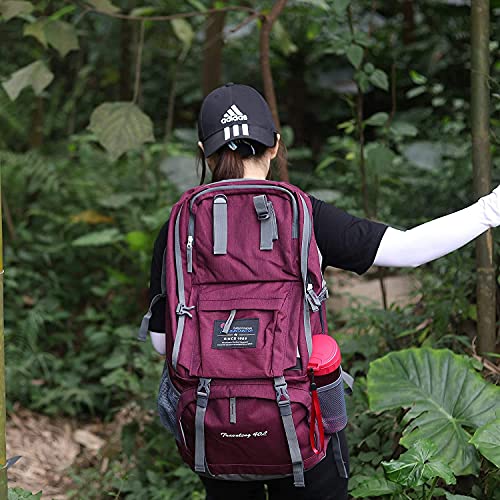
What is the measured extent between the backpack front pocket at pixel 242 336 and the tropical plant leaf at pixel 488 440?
2.21 feet

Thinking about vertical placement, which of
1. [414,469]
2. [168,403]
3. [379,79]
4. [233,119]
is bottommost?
[414,469]

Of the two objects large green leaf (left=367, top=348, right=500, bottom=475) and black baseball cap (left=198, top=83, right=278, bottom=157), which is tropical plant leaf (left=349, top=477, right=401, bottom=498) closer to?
large green leaf (left=367, top=348, right=500, bottom=475)

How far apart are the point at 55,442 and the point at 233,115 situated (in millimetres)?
2579

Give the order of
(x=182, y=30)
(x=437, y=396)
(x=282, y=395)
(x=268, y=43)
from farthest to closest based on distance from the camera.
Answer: (x=182, y=30) → (x=268, y=43) → (x=437, y=396) → (x=282, y=395)

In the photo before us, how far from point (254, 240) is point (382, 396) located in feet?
2.93

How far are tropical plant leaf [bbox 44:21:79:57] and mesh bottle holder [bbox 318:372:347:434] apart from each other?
210 cm

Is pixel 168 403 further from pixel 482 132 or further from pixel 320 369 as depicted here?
pixel 482 132

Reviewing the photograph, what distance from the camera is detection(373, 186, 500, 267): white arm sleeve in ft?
6.16

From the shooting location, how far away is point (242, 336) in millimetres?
1773

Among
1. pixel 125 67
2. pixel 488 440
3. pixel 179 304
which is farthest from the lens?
pixel 125 67

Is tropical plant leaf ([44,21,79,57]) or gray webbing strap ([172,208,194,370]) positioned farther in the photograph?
tropical plant leaf ([44,21,79,57])

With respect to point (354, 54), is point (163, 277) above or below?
below

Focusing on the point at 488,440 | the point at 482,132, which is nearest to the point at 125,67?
the point at 482,132

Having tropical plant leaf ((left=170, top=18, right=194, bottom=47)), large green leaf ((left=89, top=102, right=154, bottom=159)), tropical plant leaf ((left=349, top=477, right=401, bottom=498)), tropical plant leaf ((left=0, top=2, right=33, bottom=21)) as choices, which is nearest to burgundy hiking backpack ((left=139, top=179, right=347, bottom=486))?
tropical plant leaf ((left=349, top=477, right=401, bottom=498))
